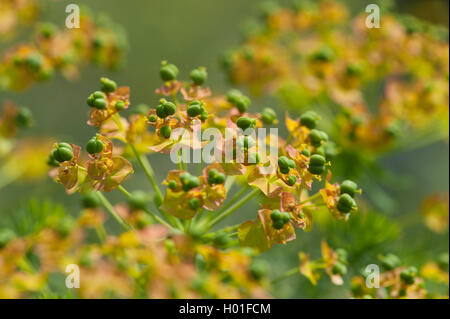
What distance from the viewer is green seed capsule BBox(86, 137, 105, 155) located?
1218 millimetres

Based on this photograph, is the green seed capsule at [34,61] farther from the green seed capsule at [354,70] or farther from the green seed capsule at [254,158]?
the green seed capsule at [354,70]

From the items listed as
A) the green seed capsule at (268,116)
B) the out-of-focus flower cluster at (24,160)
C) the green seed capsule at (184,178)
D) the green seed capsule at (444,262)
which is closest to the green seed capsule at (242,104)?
the green seed capsule at (268,116)

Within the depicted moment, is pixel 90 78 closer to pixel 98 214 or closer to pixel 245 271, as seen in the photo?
pixel 98 214

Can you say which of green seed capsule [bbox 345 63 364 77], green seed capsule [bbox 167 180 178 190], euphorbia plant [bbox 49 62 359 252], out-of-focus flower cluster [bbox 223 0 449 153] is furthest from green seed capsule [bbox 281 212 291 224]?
green seed capsule [bbox 345 63 364 77]

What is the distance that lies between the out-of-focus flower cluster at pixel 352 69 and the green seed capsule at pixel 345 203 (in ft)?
2.49

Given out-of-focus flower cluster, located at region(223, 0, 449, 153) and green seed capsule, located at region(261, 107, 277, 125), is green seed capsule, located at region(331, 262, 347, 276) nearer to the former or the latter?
green seed capsule, located at region(261, 107, 277, 125)

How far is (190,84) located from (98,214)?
498 mm

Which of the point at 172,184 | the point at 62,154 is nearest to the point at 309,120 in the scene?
the point at 172,184

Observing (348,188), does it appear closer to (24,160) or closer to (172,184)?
(172,184)

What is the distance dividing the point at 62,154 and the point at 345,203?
0.68 metres

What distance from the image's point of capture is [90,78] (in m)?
3.79

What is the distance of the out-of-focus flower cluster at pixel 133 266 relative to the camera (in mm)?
1304

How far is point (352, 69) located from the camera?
2.07 m
